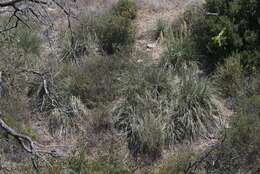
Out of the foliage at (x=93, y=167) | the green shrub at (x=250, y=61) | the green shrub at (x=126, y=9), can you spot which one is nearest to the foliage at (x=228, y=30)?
the green shrub at (x=250, y=61)

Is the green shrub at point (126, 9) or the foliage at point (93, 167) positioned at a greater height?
the green shrub at point (126, 9)

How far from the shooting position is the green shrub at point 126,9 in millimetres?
13430

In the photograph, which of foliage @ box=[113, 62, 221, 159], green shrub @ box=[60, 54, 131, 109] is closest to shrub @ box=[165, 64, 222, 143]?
foliage @ box=[113, 62, 221, 159]

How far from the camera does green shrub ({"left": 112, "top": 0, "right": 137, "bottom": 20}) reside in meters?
13.4

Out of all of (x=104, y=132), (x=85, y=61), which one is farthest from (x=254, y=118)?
(x=85, y=61)

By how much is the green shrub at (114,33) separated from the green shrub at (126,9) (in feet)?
1.61

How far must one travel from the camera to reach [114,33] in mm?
12641

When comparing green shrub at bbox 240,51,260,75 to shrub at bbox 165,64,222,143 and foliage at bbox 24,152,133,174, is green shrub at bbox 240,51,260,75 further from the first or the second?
foliage at bbox 24,152,133,174

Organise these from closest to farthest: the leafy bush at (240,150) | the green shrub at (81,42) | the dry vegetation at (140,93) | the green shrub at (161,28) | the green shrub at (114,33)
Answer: the leafy bush at (240,150) < the dry vegetation at (140,93) < the green shrub at (81,42) < the green shrub at (114,33) < the green shrub at (161,28)

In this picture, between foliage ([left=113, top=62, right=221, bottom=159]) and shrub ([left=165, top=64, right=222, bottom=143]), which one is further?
shrub ([left=165, top=64, right=222, bottom=143])

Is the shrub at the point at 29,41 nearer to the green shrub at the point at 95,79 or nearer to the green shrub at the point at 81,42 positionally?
the green shrub at the point at 81,42

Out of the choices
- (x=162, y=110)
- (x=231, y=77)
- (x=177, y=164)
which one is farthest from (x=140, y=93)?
(x=177, y=164)

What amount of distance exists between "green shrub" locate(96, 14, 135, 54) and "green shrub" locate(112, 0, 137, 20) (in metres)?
0.49

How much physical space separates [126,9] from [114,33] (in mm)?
1095
